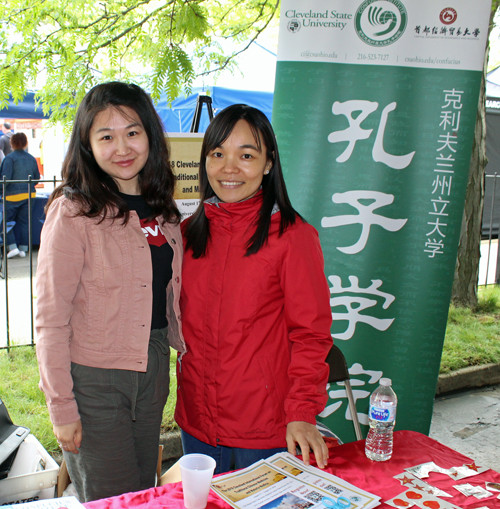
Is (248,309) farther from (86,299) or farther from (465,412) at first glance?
(465,412)

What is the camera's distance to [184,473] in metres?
1.19

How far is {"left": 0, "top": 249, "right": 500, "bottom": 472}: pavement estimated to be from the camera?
3197 mm

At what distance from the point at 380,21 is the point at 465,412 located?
290 cm

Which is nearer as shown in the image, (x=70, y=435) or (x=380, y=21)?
(x=70, y=435)

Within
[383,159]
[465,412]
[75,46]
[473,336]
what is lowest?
[465,412]

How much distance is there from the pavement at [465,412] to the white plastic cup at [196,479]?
1951mm

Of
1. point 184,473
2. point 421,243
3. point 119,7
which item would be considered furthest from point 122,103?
point 119,7

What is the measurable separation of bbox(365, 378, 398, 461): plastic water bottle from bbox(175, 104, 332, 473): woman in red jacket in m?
0.19

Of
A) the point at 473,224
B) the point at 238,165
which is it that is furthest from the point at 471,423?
the point at 238,165

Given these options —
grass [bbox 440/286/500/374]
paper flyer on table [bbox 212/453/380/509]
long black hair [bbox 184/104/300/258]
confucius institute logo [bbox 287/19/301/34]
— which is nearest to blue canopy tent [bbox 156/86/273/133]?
grass [bbox 440/286/500/374]

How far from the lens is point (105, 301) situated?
1500mm

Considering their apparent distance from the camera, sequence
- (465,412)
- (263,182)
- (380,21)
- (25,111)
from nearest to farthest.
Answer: (263,182) → (380,21) → (465,412) → (25,111)

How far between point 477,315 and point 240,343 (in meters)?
4.70

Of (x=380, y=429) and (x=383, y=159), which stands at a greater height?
(x=383, y=159)
